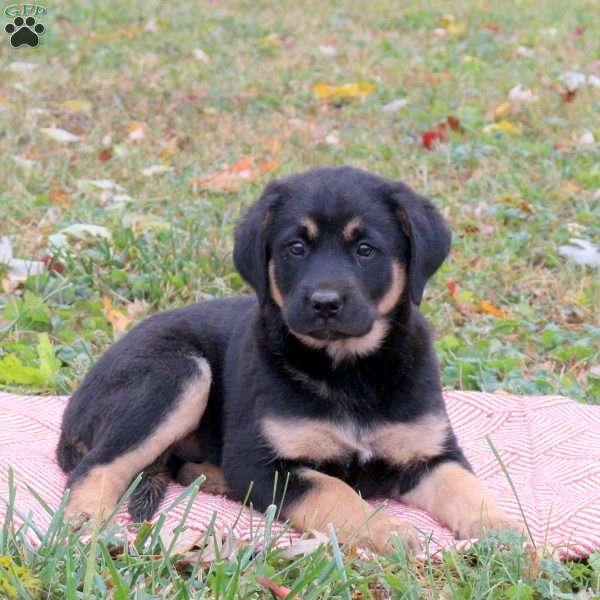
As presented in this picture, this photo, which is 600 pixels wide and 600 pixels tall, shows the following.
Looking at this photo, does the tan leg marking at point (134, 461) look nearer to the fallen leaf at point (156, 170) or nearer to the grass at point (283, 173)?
the grass at point (283, 173)

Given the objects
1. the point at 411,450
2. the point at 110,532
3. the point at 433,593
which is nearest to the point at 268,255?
the point at 411,450

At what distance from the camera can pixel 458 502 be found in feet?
10.9

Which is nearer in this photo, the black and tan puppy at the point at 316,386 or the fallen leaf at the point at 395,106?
the black and tan puppy at the point at 316,386

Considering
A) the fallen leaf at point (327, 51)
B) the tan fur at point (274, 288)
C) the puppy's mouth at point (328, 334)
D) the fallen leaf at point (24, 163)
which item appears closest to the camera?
the puppy's mouth at point (328, 334)

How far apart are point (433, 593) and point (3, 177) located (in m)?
4.74

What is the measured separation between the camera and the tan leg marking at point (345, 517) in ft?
9.95

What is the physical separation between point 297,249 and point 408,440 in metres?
0.72

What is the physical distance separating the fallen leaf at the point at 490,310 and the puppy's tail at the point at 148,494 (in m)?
2.15

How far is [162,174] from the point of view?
6992 millimetres

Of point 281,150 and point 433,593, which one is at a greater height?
point 433,593

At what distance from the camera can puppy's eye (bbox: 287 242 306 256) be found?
11.6 feet

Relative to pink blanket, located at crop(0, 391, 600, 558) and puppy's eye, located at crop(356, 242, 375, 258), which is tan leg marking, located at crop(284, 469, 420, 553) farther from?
puppy's eye, located at crop(356, 242, 375, 258)

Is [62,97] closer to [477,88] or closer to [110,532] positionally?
[477,88]

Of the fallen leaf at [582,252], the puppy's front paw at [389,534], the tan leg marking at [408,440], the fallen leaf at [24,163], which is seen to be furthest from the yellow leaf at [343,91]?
the puppy's front paw at [389,534]
